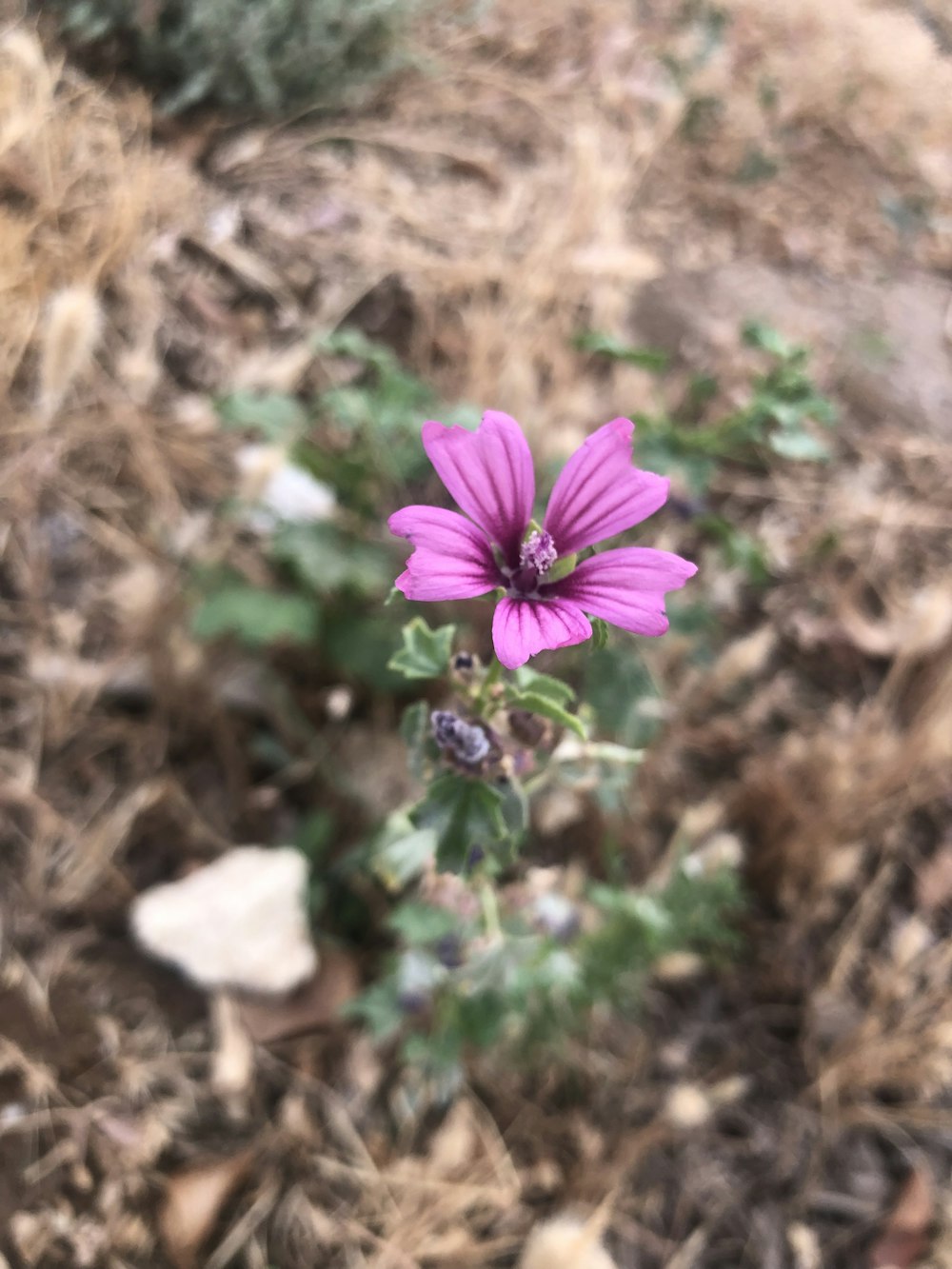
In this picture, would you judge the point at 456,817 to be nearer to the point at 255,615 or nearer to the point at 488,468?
the point at 488,468

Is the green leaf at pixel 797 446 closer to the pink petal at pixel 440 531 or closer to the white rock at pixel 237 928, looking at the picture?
the pink petal at pixel 440 531

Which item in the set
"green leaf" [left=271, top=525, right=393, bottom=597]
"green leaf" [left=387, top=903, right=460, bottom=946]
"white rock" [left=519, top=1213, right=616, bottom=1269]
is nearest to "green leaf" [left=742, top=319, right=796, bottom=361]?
"green leaf" [left=271, top=525, right=393, bottom=597]

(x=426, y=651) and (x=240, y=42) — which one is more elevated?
(x=426, y=651)

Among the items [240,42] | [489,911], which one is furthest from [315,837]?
[240,42]

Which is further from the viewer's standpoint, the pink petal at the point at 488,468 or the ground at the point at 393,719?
the ground at the point at 393,719

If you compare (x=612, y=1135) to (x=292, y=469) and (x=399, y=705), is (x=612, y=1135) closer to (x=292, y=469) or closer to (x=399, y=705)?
(x=399, y=705)

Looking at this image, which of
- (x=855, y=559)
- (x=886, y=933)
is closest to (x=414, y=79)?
(x=855, y=559)

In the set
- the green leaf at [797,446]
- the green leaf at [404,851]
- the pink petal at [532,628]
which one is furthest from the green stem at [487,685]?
the green leaf at [797,446]
